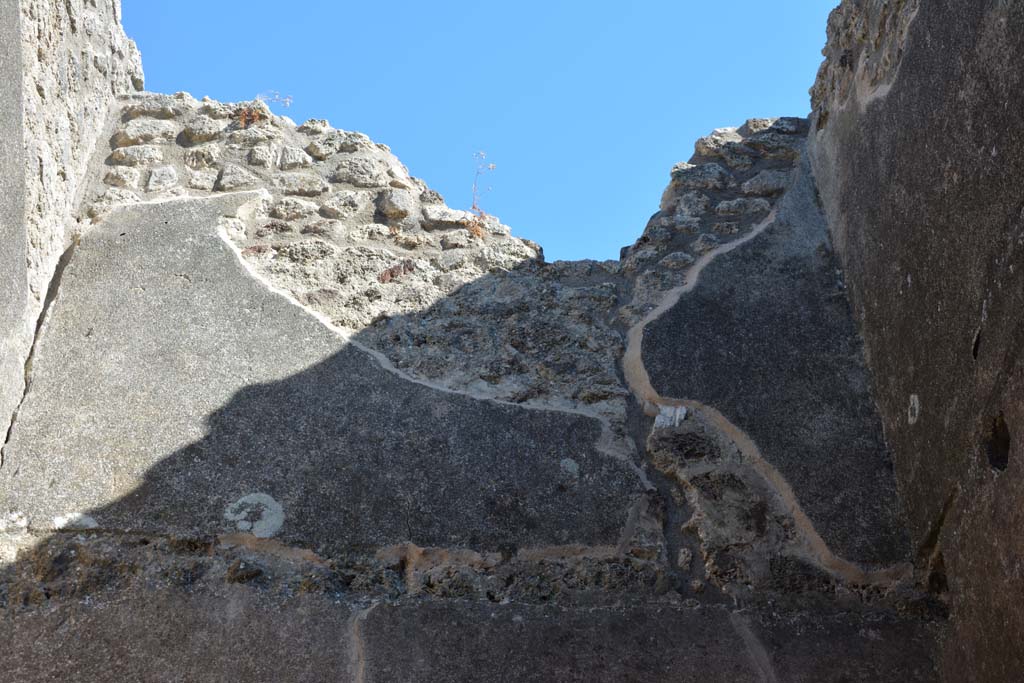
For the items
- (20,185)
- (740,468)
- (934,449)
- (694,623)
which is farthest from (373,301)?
(934,449)

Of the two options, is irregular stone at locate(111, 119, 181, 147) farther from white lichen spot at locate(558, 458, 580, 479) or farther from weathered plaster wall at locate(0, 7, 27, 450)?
white lichen spot at locate(558, 458, 580, 479)

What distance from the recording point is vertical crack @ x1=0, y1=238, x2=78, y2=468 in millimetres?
2186

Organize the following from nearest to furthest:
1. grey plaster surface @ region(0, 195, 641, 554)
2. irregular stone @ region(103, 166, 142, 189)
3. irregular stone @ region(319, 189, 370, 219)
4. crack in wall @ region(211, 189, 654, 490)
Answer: grey plaster surface @ region(0, 195, 641, 554) → crack in wall @ region(211, 189, 654, 490) → irregular stone @ region(103, 166, 142, 189) → irregular stone @ region(319, 189, 370, 219)

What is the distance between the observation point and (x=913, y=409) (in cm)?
221

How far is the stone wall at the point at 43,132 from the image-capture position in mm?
2287

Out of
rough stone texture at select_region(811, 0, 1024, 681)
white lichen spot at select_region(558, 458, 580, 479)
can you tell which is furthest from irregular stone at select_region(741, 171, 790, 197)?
white lichen spot at select_region(558, 458, 580, 479)

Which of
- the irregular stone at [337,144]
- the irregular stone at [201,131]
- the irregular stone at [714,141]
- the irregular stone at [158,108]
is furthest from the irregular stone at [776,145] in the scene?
the irregular stone at [158,108]

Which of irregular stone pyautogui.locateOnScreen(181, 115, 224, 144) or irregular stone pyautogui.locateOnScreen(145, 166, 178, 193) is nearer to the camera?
irregular stone pyautogui.locateOnScreen(145, 166, 178, 193)

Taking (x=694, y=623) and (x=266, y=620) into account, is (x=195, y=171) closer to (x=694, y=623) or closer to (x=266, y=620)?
(x=266, y=620)

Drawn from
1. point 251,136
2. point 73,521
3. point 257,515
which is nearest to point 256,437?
point 257,515

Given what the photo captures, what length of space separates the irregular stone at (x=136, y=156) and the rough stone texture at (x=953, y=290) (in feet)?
6.95

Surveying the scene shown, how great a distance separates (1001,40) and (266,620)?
72.5 inches

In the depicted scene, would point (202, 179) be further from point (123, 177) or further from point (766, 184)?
point (766, 184)

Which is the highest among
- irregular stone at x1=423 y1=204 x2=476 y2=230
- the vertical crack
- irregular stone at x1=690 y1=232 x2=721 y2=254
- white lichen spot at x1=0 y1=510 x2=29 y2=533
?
irregular stone at x1=423 y1=204 x2=476 y2=230
